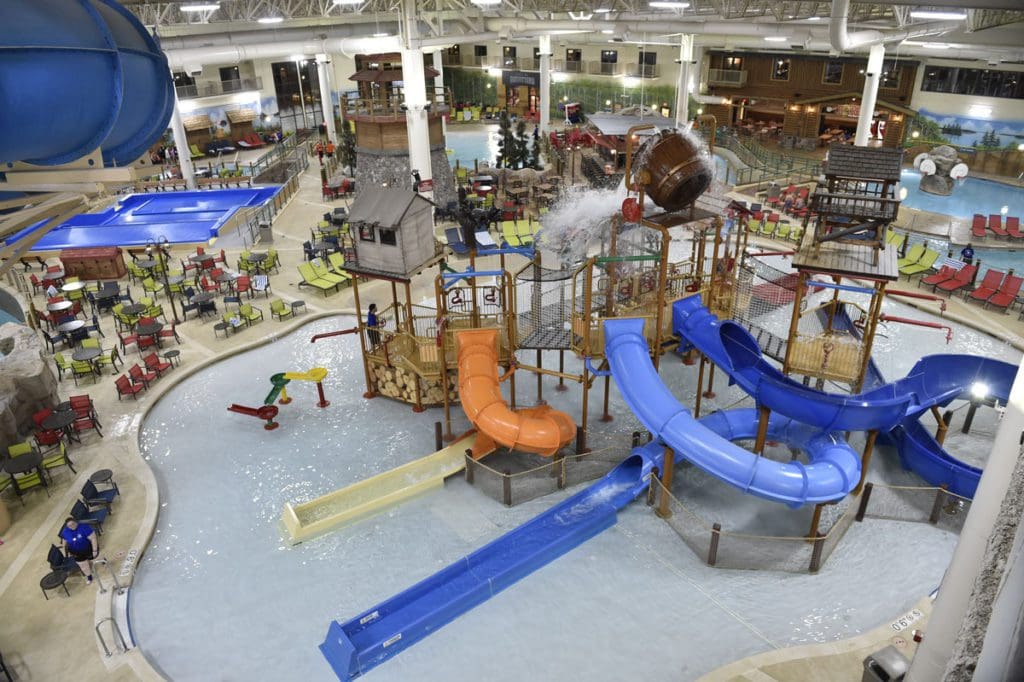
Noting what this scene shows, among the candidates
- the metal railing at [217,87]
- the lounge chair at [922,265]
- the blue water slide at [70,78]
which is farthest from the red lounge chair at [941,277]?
the metal railing at [217,87]

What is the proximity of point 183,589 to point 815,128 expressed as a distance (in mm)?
38848

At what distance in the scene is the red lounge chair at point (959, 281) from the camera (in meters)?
18.0

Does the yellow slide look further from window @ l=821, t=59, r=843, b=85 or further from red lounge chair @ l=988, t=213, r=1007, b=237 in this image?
window @ l=821, t=59, r=843, b=85

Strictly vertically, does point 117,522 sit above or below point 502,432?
below

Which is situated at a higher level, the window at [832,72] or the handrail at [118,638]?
the window at [832,72]

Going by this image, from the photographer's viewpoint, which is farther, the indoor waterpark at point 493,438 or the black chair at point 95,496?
the black chair at point 95,496

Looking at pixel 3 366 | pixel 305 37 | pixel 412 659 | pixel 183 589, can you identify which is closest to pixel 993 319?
pixel 412 659

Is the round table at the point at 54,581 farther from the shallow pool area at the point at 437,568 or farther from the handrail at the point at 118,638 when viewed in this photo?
the handrail at the point at 118,638

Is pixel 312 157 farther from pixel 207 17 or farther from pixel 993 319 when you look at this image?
pixel 993 319

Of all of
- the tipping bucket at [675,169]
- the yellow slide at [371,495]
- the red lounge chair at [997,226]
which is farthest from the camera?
the red lounge chair at [997,226]

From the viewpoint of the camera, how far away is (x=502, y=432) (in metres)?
11.2

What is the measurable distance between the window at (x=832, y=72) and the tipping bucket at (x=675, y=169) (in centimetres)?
3047

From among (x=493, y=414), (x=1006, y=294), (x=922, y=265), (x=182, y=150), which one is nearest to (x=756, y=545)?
(x=493, y=414)

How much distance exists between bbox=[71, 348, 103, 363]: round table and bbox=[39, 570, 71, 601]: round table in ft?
20.6
